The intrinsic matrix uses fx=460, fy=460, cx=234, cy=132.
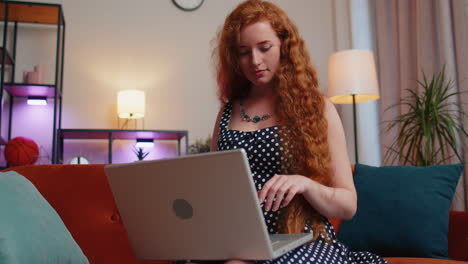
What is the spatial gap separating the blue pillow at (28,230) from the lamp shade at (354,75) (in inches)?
92.8

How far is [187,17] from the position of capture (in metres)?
4.12

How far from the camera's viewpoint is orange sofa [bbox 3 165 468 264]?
1.53 metres

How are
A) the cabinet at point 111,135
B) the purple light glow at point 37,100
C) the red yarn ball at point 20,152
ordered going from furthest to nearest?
the purple light glow at point 37,100 → the cabinet at point 111,135 → the red yarn ball at point 20,152

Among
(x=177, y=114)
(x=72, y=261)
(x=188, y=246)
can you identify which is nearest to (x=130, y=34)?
(x=177, y=114)

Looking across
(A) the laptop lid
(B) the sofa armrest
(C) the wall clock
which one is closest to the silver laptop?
(A) the laptop lid

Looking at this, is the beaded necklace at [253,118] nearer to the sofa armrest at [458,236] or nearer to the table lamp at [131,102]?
the sofa armrest at [458,236]

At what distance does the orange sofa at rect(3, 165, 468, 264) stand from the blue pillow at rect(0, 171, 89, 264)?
0.95 ft

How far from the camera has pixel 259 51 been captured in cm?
132

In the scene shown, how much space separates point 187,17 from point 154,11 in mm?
294

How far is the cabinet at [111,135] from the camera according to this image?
3.54 m

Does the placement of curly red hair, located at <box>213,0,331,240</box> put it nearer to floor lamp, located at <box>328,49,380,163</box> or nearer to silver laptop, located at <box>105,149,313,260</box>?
silver laptop, located at <box>105,149,313,260</box>

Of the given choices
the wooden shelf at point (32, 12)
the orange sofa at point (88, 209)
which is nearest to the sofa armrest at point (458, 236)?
the orange sofa at point (88, 209)

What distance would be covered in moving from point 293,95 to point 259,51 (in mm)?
159

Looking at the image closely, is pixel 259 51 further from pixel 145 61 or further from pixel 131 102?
pixel 145 61
